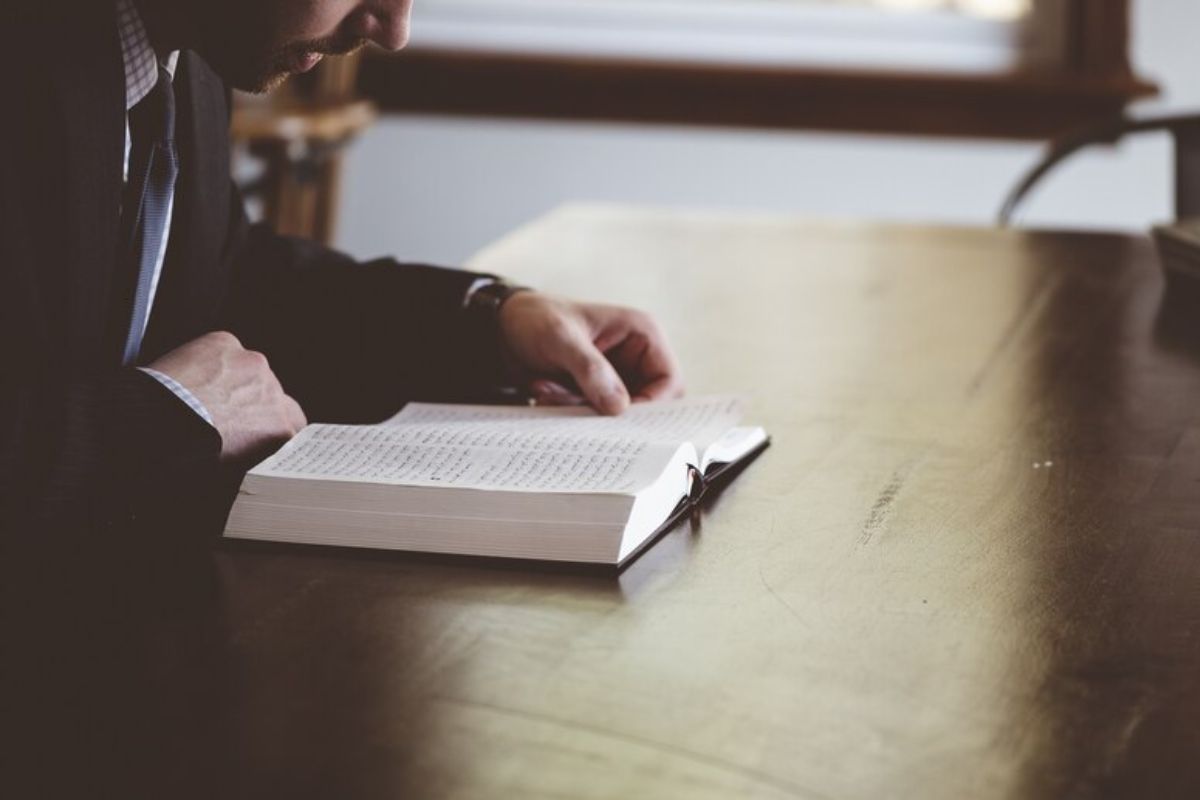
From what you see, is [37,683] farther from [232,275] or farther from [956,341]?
[956,341]

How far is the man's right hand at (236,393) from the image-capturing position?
3.90 feet

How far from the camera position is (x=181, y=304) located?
148cm

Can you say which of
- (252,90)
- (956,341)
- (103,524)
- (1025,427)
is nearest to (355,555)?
(103,524)

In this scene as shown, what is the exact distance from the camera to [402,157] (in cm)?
435

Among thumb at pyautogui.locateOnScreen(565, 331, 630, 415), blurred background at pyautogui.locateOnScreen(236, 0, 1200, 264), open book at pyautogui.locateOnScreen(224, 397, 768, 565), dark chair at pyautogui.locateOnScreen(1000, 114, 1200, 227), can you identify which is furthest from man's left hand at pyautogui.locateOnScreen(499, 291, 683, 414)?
blurred background at pyautogui.locateOnScreen(236, 0, 1200, 264)

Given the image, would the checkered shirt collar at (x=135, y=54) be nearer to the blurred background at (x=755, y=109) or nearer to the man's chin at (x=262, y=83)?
the man's chin at (x=262, y=83)

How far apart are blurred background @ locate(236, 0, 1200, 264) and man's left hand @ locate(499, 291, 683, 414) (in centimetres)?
257

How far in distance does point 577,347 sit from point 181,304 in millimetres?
358

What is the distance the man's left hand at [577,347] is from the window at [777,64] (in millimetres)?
2749

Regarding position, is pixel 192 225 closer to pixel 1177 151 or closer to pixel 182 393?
pixel 182 393

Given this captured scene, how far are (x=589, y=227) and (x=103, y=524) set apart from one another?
1.41 meters

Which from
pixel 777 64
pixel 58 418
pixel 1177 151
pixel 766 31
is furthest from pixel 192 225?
pixel 766 31

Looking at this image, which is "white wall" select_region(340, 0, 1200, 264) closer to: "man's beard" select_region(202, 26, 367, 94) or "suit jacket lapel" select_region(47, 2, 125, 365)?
"man's beard" select_region(202, 26, 367, 94)

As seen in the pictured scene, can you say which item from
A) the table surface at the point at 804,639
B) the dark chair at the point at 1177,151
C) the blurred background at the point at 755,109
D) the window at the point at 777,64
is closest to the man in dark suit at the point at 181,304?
the table surface at the point at 804,639
